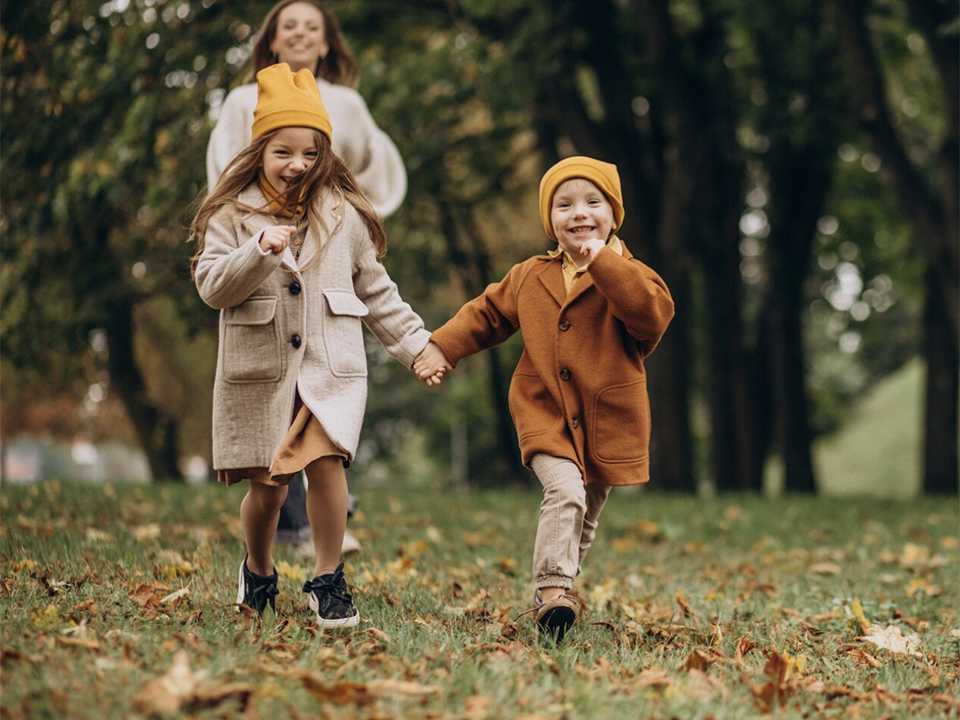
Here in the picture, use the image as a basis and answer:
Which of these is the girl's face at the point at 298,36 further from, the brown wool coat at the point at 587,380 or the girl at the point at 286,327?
the brown wool coat at the point at 587,380

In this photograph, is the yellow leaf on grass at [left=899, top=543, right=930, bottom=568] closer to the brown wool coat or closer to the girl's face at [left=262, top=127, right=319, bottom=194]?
the brown wool coat

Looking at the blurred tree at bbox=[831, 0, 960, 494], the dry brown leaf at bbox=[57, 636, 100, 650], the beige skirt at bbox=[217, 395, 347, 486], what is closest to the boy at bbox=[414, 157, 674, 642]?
the beige skirt at bbox=[217, 395, 347, 486]

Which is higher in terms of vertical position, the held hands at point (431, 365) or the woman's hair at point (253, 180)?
the woman's hair at point (253, 180)

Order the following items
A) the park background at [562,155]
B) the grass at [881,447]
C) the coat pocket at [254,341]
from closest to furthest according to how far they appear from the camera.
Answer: the coat pocket at [254,341], the park background at [562,155], the grass at [881,447]

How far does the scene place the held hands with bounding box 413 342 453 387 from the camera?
3963mm

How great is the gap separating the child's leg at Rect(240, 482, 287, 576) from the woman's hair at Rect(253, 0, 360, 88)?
6.93 ft

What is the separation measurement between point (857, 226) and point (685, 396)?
20.5ft

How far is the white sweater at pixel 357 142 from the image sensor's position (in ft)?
15.9

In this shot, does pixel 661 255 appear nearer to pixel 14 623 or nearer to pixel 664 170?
pixel 664 170

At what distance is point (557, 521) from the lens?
150 inches

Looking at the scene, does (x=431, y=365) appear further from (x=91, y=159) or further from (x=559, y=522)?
(x=91, y=159)

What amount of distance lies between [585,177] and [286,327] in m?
1.19

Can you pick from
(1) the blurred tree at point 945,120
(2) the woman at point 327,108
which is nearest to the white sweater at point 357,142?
(2) the woman at point 327,108

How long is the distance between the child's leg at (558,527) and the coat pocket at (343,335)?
2.47 ft
